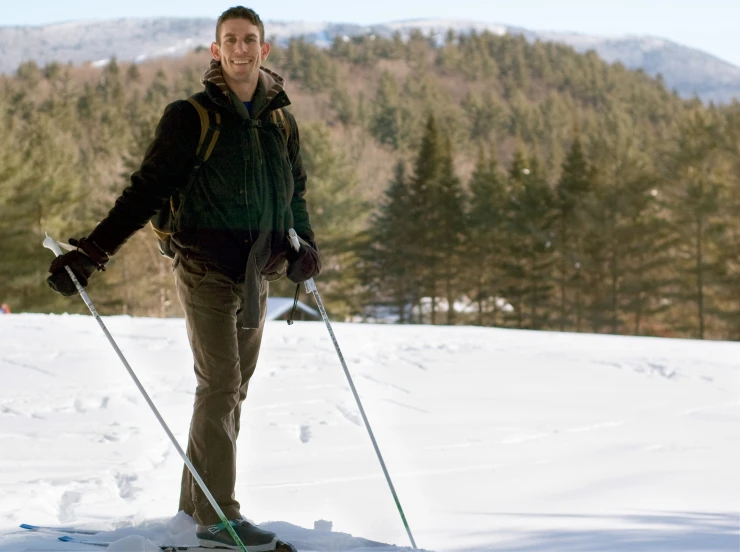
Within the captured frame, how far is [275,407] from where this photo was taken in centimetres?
559

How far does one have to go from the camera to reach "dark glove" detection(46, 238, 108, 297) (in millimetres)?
2555

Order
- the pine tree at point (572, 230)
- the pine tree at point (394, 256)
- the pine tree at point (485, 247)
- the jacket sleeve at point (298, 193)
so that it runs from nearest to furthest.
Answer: the jacket sleeve at point (298, 193) < the pine tree at point (572, 230) < the pine tree at point (485, 247) < the pine tree at point (394, 256)

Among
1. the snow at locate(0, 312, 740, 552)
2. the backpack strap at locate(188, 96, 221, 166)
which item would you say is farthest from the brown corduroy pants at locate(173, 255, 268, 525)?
the backpack strap at locate(188, 96, 221, 166)

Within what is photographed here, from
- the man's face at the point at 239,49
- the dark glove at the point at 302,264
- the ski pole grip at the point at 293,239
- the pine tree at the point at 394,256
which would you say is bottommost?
the pine tree at the point at 394,256

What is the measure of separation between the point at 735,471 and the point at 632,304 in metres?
31.4

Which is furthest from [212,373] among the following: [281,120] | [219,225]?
[281,120]

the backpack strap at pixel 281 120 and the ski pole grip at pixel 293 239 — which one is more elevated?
the backpack strap at pixel 281 120

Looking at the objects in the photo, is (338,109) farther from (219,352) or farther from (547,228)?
(219,352)

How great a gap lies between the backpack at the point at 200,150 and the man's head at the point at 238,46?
0.41 ft

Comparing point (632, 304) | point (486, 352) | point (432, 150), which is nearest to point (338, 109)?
point (432, 150)

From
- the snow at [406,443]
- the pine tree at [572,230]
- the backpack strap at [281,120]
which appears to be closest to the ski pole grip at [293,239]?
the backpack strap at [281,120]

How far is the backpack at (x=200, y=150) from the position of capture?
2.58m

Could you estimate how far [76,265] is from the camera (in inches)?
101

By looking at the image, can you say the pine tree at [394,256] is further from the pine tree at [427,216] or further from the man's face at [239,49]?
the man's face at [239,49]
